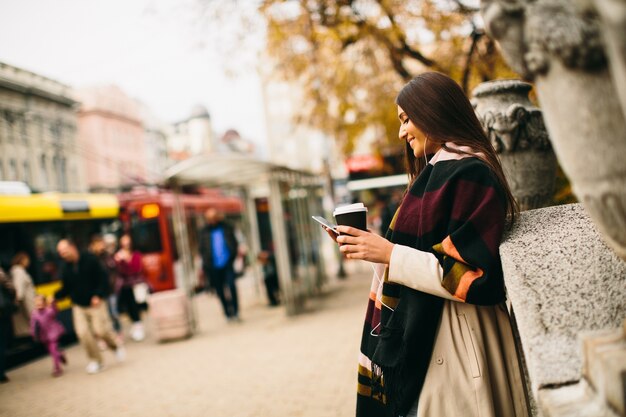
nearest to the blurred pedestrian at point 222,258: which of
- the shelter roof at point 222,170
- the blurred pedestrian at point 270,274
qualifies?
the shelter roof at point 222,170

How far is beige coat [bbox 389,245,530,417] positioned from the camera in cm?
188

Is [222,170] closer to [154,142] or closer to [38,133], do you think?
[38,133]

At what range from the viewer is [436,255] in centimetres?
189

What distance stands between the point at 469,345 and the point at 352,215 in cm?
62

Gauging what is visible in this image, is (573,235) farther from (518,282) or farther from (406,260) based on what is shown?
(406,260)

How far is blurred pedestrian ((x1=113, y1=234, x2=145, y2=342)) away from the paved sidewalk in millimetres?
671

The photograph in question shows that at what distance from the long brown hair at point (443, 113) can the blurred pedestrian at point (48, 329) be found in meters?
7.97

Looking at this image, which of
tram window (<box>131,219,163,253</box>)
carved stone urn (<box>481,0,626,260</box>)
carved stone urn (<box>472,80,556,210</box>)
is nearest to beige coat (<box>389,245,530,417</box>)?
carved stone urn (<box>481,0,626,260</box>)

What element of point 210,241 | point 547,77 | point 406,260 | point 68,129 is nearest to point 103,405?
point 210,241

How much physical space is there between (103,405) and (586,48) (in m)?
6.50

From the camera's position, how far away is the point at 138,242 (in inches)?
642

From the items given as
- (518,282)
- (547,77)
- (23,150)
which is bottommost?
(518,282)

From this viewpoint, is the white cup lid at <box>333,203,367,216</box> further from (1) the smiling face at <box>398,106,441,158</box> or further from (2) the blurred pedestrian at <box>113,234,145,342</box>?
(2) the blurred pedestrian at <box>113,234,145,342</box>

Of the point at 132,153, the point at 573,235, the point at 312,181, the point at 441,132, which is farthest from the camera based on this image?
the point at 132,153
